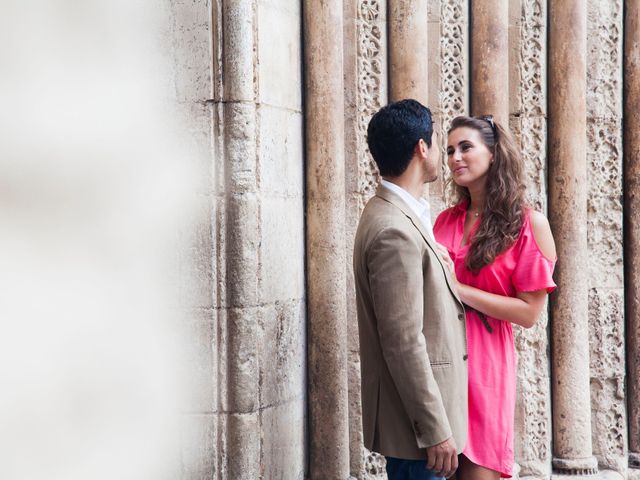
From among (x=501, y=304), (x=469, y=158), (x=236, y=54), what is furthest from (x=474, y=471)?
(x=236, y=54)

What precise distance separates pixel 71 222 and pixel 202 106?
586 mm

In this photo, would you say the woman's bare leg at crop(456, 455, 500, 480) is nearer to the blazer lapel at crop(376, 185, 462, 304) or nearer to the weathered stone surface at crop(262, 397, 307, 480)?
the blazer lapel at crop(376, 185, 462, 304)

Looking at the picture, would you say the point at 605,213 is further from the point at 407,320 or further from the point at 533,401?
the point at 407,320

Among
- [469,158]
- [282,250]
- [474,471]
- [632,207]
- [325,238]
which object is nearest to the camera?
[474,471]

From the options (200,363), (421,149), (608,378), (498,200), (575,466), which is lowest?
(575,466)

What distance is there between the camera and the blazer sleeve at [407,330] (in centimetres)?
195

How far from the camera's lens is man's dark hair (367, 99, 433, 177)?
81.9 inches

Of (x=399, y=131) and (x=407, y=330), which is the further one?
(x=399, y=131)

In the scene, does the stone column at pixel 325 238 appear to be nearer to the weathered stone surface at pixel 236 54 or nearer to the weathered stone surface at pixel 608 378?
the weathered stone surface at pixel 236 54


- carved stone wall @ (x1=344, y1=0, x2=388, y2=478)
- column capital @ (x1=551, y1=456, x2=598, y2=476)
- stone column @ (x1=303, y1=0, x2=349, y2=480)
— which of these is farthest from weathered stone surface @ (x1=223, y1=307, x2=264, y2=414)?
column capital @ (x1=551, y1=456, x2=598, y2=476)

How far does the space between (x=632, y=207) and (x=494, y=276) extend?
1.34 metres

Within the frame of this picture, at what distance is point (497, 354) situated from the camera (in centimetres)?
237

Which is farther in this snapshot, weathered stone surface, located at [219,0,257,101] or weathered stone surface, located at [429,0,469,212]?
weathered stone surface, located at [429,0,469,212]

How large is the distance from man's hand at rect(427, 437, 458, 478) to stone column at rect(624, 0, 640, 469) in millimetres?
1751
